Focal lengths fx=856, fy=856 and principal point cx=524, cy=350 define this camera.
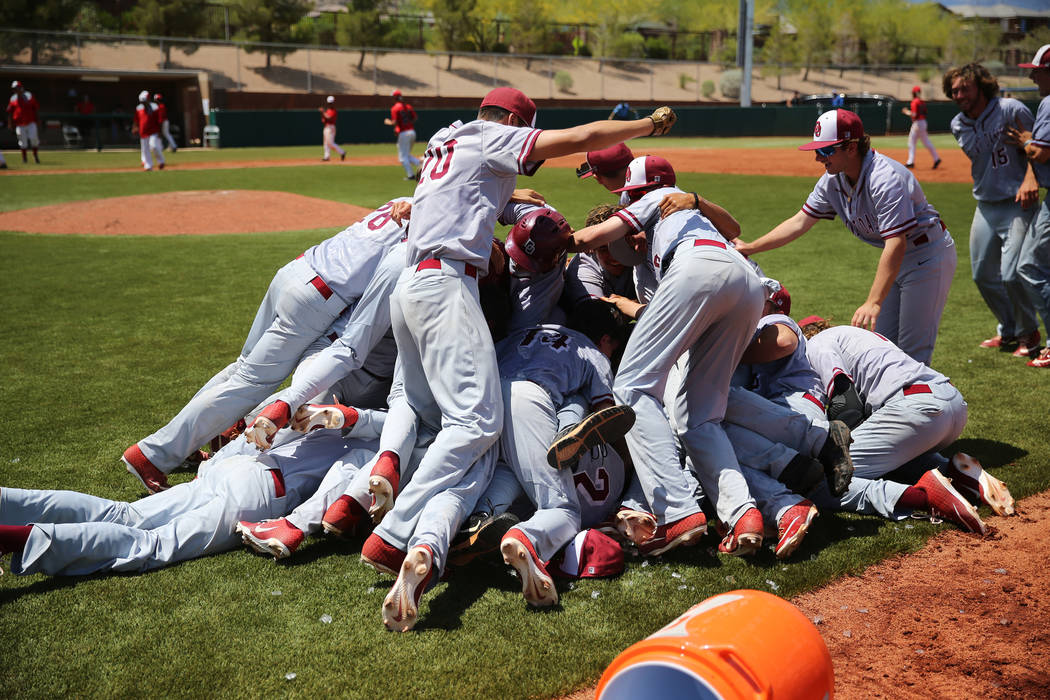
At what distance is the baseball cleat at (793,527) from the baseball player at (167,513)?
1989 millimetres

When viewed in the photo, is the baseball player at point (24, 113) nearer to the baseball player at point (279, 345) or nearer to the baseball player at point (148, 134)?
the baseball player at point (148, 134)

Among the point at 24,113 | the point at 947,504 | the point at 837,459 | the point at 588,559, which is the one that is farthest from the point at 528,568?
the point at 24,113

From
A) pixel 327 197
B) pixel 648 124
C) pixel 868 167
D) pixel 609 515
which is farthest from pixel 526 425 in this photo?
pixel 327 197

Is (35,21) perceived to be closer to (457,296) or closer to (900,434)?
(457,296)

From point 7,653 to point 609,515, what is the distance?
2519 mm

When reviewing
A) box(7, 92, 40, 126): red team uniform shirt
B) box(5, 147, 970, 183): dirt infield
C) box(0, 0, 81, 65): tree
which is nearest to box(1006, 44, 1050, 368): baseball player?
box(5, 147, 970, 183): dirt infield

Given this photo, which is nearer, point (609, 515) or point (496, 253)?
point (609, 515)

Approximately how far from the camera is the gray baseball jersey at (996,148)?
6855 mm

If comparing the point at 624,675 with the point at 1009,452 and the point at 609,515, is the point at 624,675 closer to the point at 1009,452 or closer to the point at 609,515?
the point at 609,515

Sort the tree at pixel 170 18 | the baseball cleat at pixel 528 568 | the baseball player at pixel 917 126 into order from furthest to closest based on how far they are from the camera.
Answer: the tree at pixel 170 18, the baseball player at pixel 917 126, the baseball cleat at pixel 528 568

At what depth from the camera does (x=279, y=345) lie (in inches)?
182

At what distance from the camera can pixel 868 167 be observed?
5.19 m

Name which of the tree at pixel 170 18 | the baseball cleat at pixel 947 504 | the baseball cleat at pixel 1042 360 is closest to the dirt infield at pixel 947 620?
the baseball cleat at pixel 947 504

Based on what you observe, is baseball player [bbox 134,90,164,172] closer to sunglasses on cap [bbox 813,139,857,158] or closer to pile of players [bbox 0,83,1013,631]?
Result: pile of players [bbox 0,83,1013,631]
